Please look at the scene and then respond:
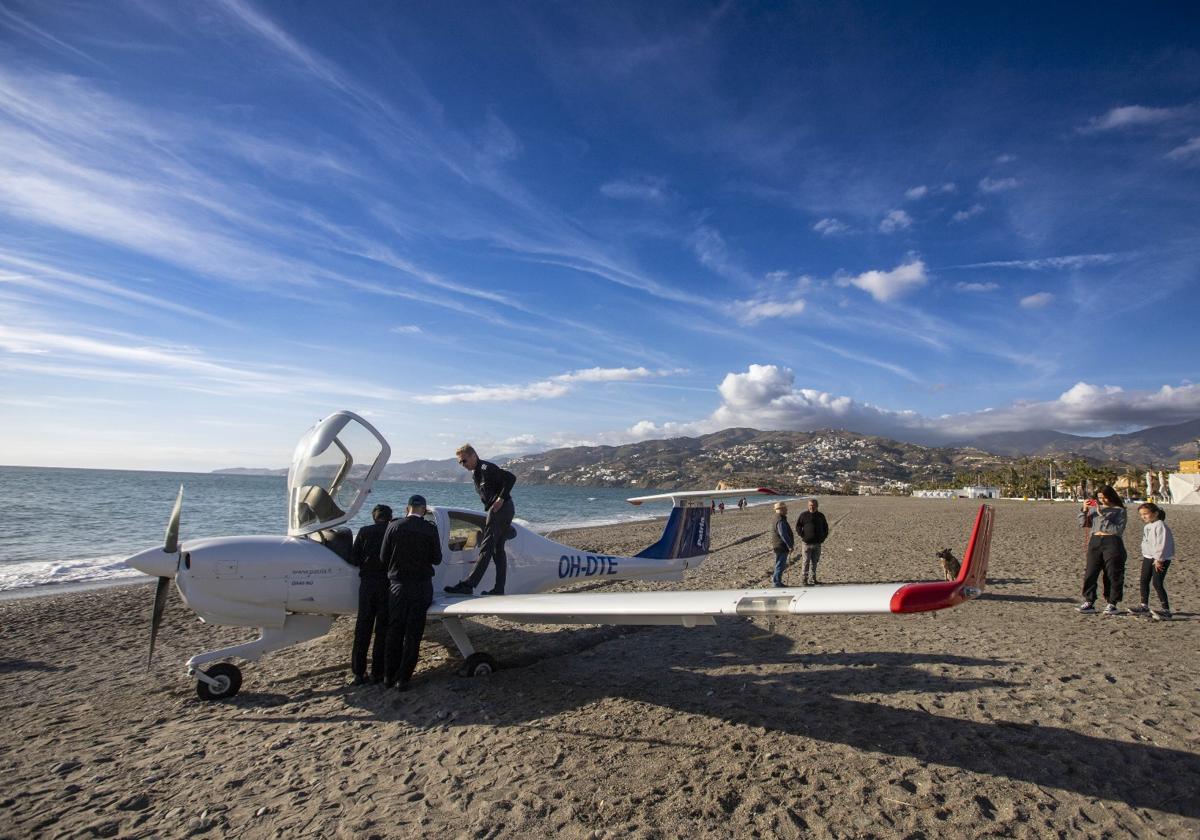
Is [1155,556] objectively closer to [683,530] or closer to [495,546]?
[683,530]

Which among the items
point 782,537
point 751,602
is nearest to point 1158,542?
point 782,537

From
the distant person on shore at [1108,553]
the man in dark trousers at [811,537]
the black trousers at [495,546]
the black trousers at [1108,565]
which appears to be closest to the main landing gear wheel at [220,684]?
the black trousers at [495,546]

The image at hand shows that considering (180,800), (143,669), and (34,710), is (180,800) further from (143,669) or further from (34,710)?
(143,669)

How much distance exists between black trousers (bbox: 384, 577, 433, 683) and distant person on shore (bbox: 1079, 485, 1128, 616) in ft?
30.0

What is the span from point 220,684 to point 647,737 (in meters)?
4.36

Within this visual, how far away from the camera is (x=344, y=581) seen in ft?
21.6

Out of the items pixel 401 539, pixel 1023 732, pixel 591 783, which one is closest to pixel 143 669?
pixel 401 539

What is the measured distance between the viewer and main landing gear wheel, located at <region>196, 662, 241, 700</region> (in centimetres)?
588

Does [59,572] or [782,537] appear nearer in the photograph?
Result: [782,537]

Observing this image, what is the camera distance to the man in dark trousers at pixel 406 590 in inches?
239

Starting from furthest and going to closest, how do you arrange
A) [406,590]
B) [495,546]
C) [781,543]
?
[781,543]
[495,546]
[406,590]

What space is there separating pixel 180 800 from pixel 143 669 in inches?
164

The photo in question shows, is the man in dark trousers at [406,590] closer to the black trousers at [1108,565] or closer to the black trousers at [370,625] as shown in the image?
the black trousers at [370,625]

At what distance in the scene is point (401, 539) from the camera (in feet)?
20.0
